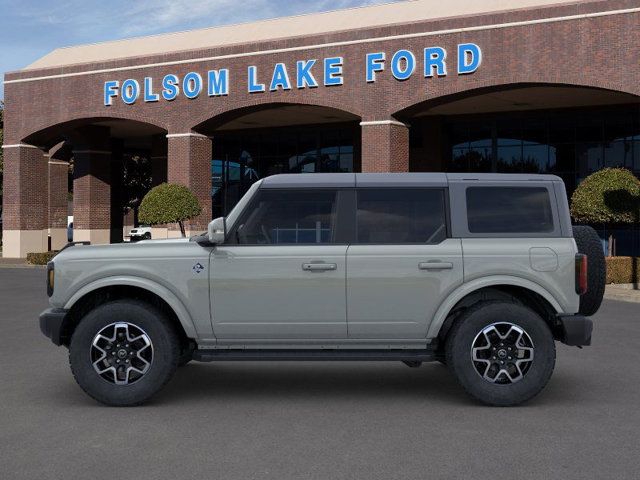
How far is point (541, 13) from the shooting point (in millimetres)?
26641

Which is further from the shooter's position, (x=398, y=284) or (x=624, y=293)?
(x=624, y=293)

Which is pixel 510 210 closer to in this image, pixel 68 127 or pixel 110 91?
pixel 110 91

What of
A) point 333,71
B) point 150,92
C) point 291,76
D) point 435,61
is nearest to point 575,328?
point 435,61

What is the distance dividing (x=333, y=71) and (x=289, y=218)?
23765 millimetres

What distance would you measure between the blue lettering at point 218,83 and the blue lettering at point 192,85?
66 cm

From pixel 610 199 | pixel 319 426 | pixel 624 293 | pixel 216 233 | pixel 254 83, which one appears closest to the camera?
pixel 319 426

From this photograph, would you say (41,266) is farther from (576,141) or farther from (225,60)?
(576,141)

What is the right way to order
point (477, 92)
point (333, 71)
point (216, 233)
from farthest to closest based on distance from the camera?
1. point (333, 71)
2. point (477, 92)
3. point (216, 233)

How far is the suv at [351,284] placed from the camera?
714 cm

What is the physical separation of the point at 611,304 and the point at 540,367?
36.8 feet

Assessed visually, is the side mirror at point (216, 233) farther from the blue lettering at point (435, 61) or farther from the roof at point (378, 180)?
the blue lettering at point (435, 61)

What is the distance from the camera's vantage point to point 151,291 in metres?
7.30

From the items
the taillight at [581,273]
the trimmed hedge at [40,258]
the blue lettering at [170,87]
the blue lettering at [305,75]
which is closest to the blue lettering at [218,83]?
the blue lettering at [170,87]

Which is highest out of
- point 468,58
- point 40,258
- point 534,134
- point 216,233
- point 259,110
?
point 468,58
